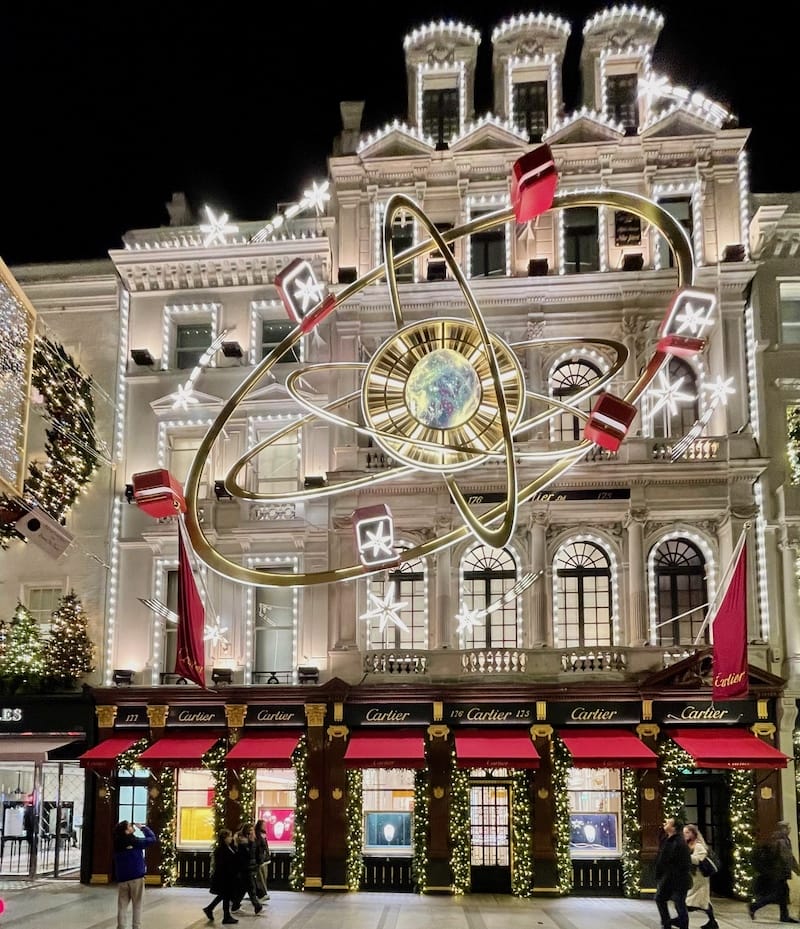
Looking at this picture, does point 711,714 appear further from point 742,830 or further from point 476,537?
point 476,537

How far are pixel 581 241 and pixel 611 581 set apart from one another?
8824mm

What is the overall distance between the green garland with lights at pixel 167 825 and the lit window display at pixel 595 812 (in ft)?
30.4

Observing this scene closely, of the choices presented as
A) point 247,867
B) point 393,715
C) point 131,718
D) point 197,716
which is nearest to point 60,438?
Result: point 131,718

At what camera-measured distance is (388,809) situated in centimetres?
2514

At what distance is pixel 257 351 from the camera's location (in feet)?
92.8

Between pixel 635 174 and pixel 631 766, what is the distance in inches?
579

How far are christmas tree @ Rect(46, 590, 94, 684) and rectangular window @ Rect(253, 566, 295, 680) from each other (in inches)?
165

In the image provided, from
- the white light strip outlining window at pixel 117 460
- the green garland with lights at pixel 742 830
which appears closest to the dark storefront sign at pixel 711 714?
the green garland with lights at pixel 742 830

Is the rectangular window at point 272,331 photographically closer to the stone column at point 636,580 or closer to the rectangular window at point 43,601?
the rectangular window at point 43,601

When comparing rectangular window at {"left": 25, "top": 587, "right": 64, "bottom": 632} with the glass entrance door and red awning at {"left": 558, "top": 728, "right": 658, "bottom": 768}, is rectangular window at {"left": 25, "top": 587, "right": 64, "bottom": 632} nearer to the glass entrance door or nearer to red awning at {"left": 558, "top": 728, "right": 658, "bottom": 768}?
the glass entrance door

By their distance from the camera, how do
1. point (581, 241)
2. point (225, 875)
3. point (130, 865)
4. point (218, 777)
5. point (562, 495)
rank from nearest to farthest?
point (130, 865) < point (225, 875) < point (218, 777) < point (562, 495) < point (581, 241)

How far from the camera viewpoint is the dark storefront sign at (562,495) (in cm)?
2552

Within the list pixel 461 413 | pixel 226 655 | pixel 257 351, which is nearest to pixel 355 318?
pixel 257 351

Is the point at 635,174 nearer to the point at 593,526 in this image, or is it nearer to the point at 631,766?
the point at 593,526
